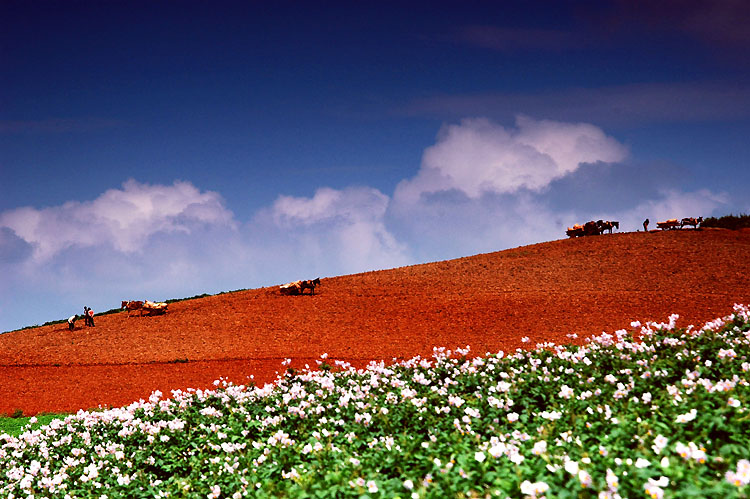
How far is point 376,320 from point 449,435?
12.9m

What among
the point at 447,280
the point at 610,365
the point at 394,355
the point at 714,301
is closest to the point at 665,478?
the point at 610,365

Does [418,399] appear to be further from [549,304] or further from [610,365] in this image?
[549,304]

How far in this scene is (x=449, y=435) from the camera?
6.14 m

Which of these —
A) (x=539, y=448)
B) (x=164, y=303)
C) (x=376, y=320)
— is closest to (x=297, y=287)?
(x=164, y=303)

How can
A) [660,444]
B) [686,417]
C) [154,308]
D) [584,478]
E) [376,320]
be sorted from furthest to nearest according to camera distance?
[154,308] → [376,320] → [686,417] → [660,444] → [584,478]

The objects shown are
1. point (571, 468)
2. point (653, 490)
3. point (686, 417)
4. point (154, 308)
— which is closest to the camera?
point (653, 490)

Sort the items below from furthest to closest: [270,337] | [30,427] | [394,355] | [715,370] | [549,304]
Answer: [549,304] < [270,337] < [394,355] < [30,427] < [715,370]

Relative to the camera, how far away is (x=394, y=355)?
14.6 m

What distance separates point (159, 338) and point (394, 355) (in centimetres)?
894

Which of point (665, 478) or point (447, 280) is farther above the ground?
point (447, 280)

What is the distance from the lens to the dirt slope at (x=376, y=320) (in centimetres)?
1514

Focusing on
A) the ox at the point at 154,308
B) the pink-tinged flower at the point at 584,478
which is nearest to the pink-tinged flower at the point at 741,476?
the pink-tinged flower at the point at 584,478

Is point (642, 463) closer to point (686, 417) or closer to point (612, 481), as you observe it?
point (612, 481)

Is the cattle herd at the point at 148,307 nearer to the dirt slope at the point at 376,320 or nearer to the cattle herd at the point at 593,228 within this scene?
the dirt slope at the point at 376,320
